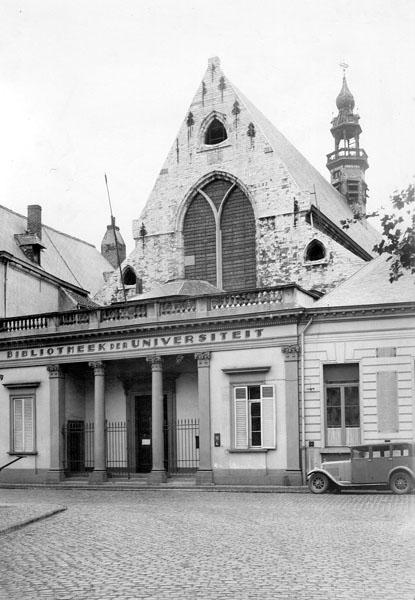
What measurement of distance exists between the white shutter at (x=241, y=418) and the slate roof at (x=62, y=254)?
14482 mm

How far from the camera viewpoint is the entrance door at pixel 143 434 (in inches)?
1183

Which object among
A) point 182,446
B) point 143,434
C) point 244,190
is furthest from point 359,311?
point 244,190

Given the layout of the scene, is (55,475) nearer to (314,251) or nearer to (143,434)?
(143,434)

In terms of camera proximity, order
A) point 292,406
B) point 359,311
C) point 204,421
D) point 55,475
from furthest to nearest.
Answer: point 55,475, point 204,421, point 292,406, point 359,311

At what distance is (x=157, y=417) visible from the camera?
90.6 ft

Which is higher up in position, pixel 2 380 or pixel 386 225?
pixel 386 225

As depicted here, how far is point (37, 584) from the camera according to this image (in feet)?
31.9

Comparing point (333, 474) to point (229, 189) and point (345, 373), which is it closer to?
point (345, 373)

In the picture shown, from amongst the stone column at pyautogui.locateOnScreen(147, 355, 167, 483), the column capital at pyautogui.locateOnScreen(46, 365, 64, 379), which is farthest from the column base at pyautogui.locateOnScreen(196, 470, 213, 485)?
the column capital at pyautogui.locateOnScreen(46, 365, 64, 379)

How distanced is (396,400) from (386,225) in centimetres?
1035

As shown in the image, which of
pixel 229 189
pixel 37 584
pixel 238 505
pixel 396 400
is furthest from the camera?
pixel 229 189

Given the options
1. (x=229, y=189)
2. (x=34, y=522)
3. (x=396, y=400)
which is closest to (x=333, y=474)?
(x=396, y=400)

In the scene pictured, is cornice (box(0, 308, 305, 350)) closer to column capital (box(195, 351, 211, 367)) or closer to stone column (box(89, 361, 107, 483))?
column capital (box(195, 351, 211, 367))

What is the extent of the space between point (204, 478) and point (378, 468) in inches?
265
